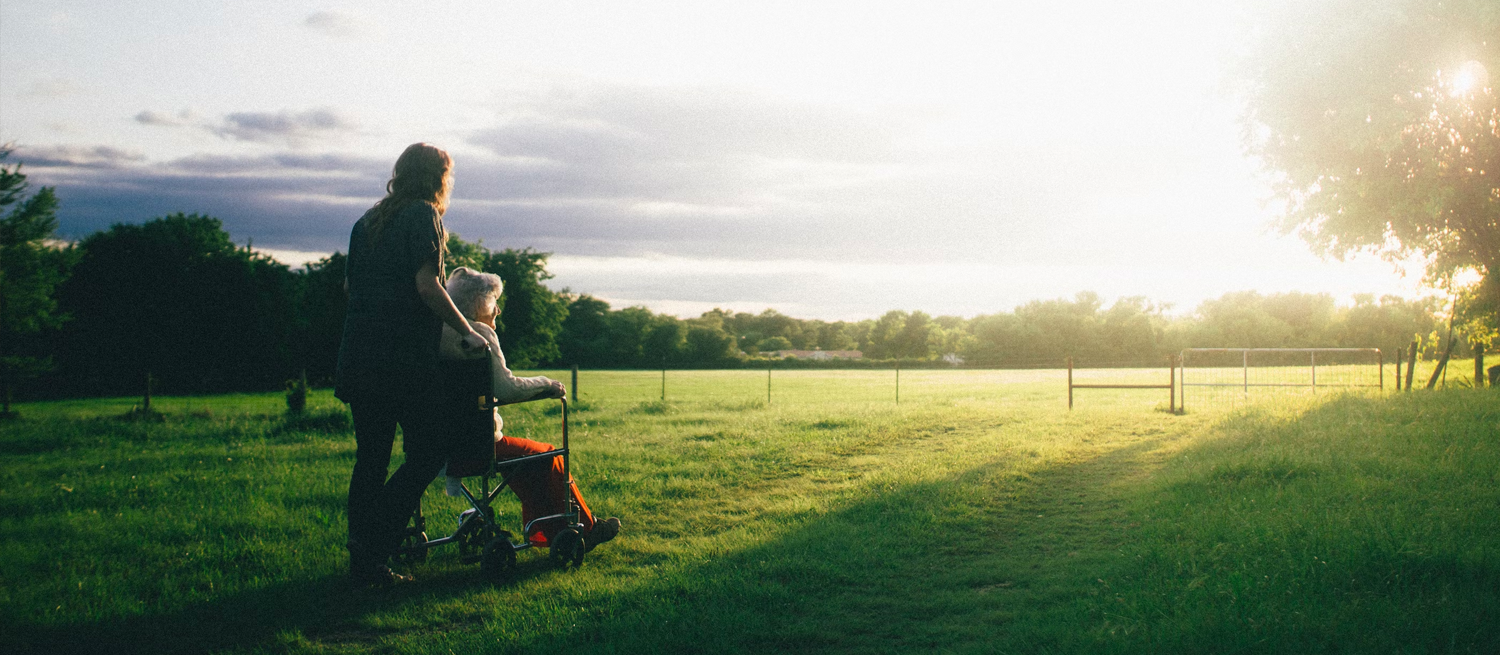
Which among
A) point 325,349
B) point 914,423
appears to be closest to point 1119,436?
point 914,423

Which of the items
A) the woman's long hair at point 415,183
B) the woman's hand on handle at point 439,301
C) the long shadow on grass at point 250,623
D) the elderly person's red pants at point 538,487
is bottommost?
the long shadow on grass at point 250,623

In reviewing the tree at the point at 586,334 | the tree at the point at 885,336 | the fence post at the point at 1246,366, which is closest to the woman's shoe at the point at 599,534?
the fence post at the point at 1246,366

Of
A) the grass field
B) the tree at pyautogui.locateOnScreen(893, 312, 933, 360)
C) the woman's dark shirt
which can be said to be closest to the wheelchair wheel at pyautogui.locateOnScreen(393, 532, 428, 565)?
the grass field

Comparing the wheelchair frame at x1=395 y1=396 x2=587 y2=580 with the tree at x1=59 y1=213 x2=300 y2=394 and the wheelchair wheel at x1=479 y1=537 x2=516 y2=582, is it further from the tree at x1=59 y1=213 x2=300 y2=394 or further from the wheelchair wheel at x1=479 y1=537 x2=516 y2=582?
the tree at x1=59 y1=213 x2=300 y2=394

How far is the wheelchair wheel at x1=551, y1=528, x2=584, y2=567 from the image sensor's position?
14.8ft

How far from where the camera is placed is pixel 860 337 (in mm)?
121500

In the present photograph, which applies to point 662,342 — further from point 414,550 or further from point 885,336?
point 414,550

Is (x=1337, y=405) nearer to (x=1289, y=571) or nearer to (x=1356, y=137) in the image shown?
(x=1356, y=137)

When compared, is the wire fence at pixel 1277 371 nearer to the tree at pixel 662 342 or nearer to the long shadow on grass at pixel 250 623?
the long shadow on grass at pixel 250 623

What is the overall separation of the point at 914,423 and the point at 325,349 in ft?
141

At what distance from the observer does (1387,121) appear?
42.7ft

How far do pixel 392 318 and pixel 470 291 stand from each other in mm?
605

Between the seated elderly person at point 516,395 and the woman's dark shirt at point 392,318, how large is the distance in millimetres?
201

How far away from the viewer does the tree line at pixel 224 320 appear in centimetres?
2545
